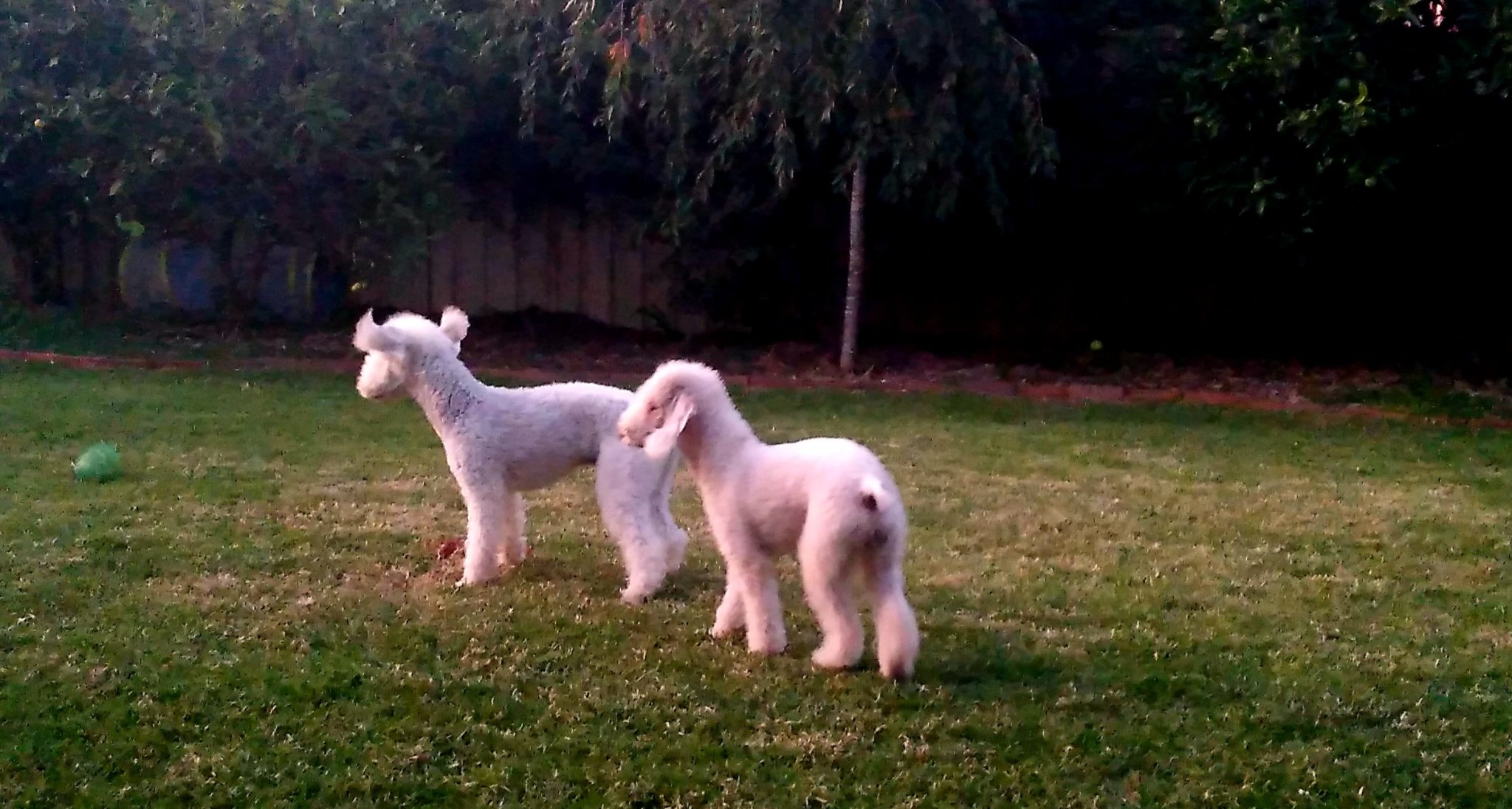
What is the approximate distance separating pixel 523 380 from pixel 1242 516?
5.83 m

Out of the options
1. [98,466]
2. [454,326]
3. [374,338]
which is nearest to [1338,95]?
[454,326]

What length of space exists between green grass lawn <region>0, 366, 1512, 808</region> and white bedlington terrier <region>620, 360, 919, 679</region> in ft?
0.53

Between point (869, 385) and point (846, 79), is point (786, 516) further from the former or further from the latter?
point (869, 385)

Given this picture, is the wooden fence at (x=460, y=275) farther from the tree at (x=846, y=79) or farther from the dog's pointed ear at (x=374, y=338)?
the dog's pointed ear at (x=374, y=338)

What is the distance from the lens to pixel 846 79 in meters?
9.42

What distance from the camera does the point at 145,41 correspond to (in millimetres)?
10648

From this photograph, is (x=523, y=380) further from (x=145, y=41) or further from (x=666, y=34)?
(x=145, y=41)

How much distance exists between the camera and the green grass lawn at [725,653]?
3.43 m

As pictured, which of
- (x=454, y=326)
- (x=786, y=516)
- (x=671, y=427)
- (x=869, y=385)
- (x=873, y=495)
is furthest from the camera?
(x=869, y=385)

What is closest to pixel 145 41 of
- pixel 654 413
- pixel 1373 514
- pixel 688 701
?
pixel 654 413

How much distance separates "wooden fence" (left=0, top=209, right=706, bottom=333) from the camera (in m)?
13.3

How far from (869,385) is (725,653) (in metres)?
6.41

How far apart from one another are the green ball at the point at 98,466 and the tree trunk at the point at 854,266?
604cm

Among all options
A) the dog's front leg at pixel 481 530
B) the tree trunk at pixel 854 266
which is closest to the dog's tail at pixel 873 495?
the dog's front leg at pixel 481 530
